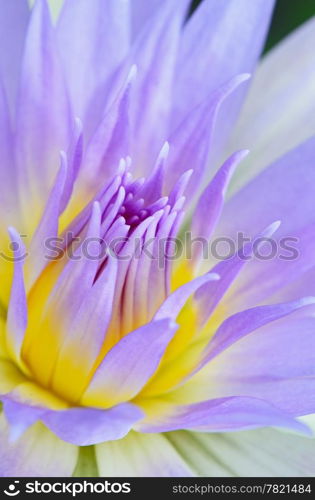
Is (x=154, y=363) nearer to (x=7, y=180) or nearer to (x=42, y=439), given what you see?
(x=42, y=439)

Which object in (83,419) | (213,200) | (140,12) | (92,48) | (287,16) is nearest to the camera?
(83,419)

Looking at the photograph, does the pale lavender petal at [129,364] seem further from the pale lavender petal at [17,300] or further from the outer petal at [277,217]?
the outer petal at [277,217]

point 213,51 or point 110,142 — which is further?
point 213,51

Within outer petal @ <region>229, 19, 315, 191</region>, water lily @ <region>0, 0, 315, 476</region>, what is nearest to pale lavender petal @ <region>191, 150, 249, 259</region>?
water lily @ <region>0, 0, 315, 476</region>

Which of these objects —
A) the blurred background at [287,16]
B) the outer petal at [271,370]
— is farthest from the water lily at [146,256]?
the blurred background at [287,16]

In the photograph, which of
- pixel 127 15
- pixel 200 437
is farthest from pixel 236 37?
pixel 200 437

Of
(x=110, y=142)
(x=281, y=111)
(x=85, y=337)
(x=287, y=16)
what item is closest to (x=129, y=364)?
(x=85, y=337)

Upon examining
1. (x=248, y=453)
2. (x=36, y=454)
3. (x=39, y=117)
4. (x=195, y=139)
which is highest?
(x=39, y=117)

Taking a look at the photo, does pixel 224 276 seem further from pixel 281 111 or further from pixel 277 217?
pixel 281 111
